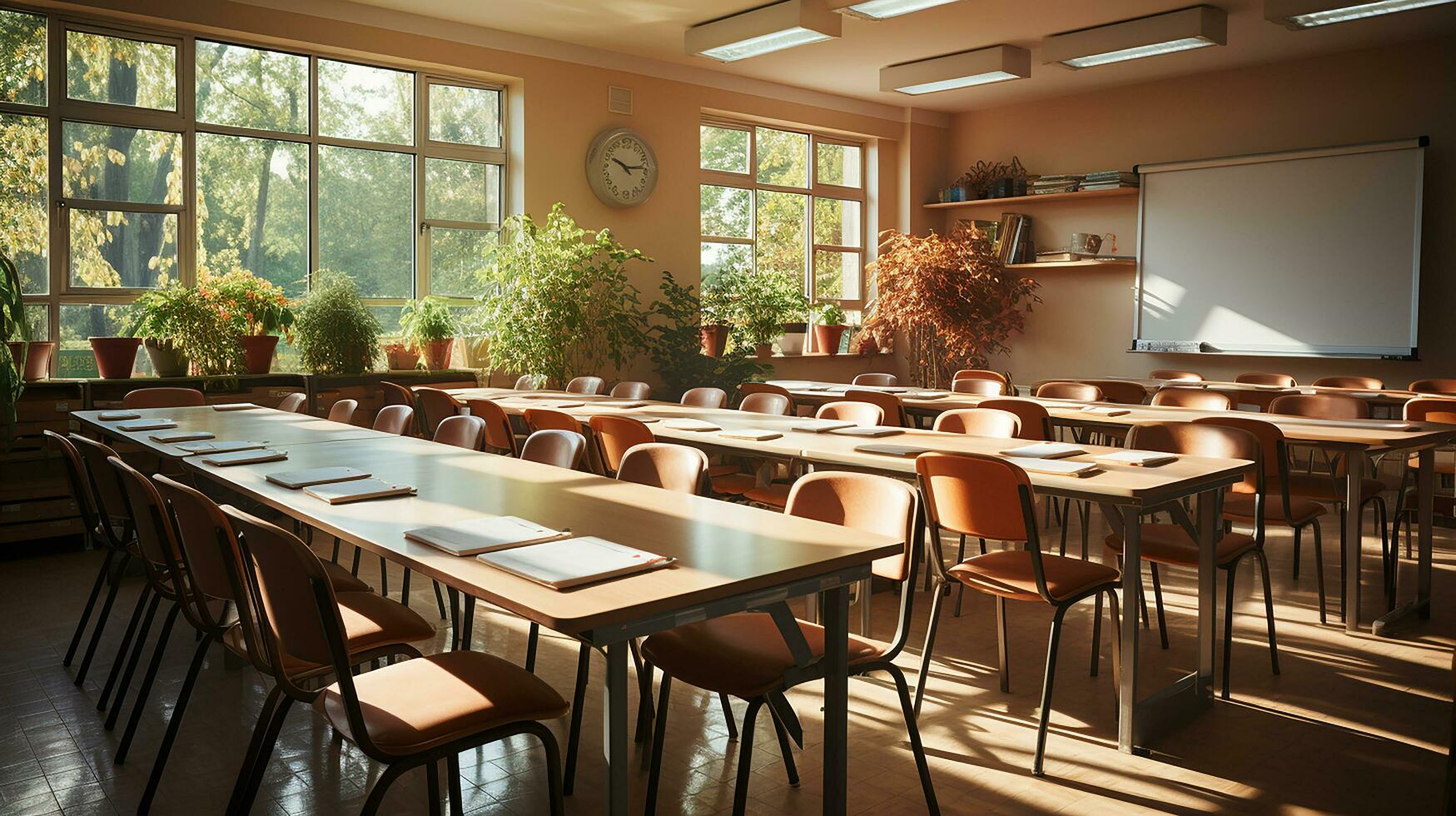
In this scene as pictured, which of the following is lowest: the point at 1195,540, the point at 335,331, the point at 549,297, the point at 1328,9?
the point at 1195,540

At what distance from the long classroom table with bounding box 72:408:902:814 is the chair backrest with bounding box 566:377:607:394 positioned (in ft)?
11.5

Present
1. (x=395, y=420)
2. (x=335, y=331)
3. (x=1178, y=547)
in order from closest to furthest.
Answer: (x=1178, y=547)
(x=395, y=420)
(x=335, y=331)

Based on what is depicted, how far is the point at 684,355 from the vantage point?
8195 mm

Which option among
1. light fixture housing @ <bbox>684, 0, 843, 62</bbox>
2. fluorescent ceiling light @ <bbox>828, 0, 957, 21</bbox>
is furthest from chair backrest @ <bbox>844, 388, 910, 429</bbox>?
light fixture housing @ <bbox>684, 0, 843, 62</bbox>

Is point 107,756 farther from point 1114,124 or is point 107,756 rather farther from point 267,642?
point 1114,124

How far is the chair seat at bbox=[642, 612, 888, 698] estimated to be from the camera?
2.29 meters

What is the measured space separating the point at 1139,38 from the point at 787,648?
6.21 meters

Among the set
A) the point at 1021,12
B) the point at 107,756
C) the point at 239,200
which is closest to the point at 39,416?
the point at 239,200

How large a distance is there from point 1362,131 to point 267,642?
28.3 ft

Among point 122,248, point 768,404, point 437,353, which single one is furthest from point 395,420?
point 122,248

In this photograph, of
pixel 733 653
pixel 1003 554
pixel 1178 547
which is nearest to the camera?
pixel 733 653

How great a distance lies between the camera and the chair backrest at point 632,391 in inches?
255

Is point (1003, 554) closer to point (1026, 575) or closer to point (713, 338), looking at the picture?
point (1026, 575)

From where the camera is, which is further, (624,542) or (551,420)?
(551,420)
